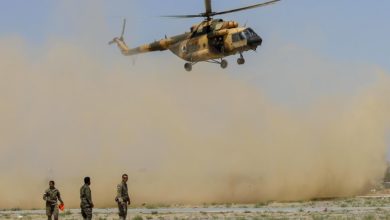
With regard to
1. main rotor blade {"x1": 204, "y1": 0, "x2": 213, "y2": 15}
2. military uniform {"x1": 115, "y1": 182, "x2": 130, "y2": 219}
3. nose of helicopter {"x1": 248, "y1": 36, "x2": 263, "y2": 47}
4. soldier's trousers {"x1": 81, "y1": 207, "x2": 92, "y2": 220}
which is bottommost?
soldier's trousers {"x1": 81, "y1": 207, "x2": 92, "y2": 220}

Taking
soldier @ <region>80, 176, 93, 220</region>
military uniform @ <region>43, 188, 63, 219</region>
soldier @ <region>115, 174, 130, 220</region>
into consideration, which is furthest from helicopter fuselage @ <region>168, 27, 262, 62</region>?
soldier @ <region>80, 176, 93, 220</region>

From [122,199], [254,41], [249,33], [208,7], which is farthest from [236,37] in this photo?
[122,199]

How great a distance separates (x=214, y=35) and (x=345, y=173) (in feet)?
56.2

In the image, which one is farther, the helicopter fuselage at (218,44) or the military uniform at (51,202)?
the helicopter fuselage at (218,44)

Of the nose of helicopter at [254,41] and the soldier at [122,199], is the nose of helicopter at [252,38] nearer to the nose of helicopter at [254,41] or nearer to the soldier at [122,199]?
the nose of helicopter at [254,41]

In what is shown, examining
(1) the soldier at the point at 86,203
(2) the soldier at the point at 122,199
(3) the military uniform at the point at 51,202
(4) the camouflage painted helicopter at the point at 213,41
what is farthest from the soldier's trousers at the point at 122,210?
(4) the camouflage painted helicopter at the point at 213,41

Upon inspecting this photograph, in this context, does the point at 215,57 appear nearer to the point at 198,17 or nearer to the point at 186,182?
the point at 198,17

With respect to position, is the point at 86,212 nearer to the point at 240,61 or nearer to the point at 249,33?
the point at 240,61

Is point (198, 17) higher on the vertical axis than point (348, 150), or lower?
higher

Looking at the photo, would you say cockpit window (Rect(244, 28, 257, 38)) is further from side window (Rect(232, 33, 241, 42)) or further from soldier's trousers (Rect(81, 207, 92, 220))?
soldier's trousers (Rect(81, 207, 92, 220))

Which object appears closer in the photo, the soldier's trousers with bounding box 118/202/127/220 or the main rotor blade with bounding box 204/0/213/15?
the soldier's trousers with bounding box 118/202/127/220

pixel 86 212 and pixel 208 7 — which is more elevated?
pixel 208 7

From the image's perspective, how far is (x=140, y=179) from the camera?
195 feet

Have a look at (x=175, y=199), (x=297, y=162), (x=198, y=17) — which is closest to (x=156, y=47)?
(x=198, y=17)
